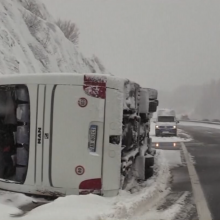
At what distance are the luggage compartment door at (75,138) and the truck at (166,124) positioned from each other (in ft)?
67.0

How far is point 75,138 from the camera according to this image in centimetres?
523

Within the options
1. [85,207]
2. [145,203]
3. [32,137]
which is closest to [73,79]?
[32,137]

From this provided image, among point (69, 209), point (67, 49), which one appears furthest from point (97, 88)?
point (67, 49)

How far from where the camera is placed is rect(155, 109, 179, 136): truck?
25312 millimetres

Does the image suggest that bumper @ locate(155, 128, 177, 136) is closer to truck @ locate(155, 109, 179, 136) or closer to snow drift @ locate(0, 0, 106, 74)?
truck @ locate(155, 109, 179, 136)

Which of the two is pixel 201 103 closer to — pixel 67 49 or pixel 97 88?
pixel 67 49

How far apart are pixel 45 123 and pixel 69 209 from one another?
132 centimetres

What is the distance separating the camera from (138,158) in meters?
6.88

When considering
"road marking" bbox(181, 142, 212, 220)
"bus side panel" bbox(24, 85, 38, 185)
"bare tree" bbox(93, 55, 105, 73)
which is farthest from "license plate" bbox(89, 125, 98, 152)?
"bare tree" bbox(93, 55, 105, 73)

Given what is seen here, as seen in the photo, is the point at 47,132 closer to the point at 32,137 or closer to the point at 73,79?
the point at 32,137

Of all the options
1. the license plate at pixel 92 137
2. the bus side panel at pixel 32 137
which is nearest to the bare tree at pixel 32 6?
the bus side panel at pixel 32 137

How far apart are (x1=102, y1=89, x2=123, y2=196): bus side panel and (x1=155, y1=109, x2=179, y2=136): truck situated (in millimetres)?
20268

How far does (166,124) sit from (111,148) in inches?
810

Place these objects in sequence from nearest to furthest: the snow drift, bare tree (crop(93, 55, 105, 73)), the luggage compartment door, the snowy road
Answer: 1. the snowy road
2. the luggage compartment door
3. the snow drift
4. bare tree (crop(93, 55, 105, 73))
